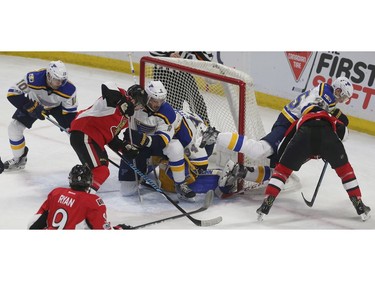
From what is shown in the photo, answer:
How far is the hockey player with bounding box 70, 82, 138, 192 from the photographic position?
17.0ft

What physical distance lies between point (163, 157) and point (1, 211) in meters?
1.06

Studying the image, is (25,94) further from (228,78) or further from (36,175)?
(228,78)

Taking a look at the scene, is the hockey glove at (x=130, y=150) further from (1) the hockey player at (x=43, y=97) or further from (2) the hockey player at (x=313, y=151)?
(2) the hockey player at (x=313, y=151)

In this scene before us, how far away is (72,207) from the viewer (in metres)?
4.29

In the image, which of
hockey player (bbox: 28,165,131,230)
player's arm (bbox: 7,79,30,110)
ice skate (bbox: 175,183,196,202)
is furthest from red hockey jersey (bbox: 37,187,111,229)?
player's arm (bbox: 7,79,30,110)

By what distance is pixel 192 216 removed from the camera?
17.2 ft

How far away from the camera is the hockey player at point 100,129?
5191mm

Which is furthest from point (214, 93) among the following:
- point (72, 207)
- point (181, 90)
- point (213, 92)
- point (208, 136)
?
point (72, 207)

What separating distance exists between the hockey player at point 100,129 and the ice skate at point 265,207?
834 mm

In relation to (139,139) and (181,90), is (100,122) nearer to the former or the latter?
(139,139)

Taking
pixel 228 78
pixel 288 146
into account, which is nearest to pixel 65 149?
pixel 228 78

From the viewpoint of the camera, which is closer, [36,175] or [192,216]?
[192,216]

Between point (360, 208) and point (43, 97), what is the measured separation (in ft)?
7.22

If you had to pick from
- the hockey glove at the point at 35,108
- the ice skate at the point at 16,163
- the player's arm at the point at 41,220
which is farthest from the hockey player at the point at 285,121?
the player's arm at the point at 41,220
